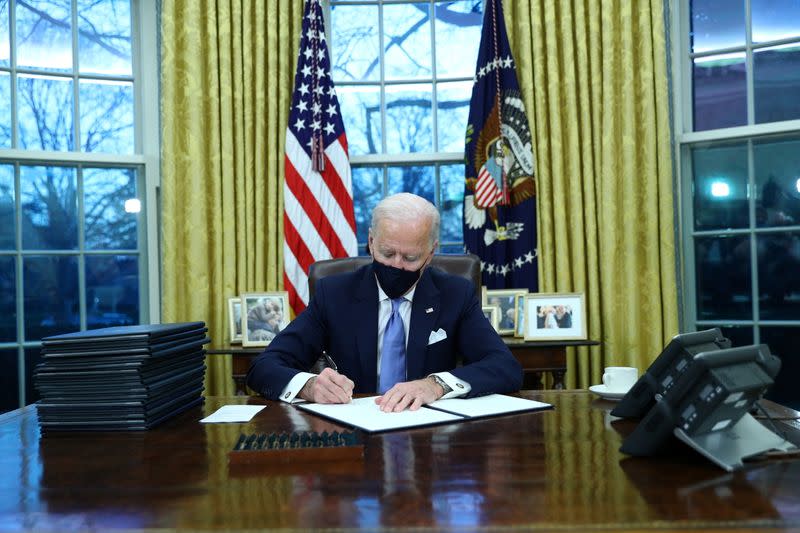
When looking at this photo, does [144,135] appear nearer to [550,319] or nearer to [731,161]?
[550,319]

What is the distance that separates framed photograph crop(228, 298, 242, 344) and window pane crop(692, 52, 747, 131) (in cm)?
255

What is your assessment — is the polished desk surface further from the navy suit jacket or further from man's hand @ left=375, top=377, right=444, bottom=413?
the navy suit jacket

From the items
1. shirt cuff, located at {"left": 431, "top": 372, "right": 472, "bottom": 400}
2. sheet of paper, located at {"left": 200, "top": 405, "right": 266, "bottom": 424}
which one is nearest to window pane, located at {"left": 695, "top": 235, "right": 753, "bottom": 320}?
shirt cuff, located at {"left": 431, "top": 372, "right": 472, "bottom": 400}

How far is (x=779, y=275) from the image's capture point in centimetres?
355

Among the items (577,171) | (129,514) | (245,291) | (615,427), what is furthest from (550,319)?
(129,514)

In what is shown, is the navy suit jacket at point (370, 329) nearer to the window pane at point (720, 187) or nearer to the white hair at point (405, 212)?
the white hair at point (405, 212)

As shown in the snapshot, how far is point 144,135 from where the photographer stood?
3.89 metres

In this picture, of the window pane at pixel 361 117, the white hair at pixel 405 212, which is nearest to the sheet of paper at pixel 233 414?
the white hair at pixel 405 212

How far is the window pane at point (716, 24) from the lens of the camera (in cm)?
365

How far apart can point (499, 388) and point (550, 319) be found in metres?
1.66

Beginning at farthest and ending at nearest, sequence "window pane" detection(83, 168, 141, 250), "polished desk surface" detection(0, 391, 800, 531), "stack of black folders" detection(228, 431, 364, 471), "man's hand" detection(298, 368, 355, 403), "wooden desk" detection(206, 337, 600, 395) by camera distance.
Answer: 1. "window pane" detection(83, 168, 141, 250)
2. "wooden desk" detection(206, 337, 600, 395)
3. "man's hand" detection(298, 368, 355, 403)
4. "stack of black folders" detection(228, 431, 364, 471)
5. "polished desk surface" detection(0, 391, 800, 531)

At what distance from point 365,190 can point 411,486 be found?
315 centimetres

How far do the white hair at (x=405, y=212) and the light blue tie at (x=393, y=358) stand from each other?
0.28 m

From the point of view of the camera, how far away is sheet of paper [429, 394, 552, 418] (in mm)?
1504
